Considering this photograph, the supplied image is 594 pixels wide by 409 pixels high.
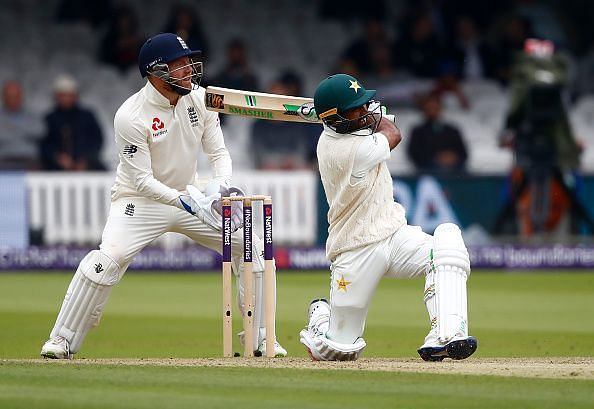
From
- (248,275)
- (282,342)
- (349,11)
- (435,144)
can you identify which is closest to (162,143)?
(248,275)

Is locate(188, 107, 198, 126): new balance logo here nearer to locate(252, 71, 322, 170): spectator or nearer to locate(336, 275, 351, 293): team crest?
locate(336, 275, 351, 293): team crest

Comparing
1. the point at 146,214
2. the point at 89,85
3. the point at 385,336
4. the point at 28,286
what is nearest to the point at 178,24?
the point at 89,85

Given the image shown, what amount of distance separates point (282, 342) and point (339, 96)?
268cm

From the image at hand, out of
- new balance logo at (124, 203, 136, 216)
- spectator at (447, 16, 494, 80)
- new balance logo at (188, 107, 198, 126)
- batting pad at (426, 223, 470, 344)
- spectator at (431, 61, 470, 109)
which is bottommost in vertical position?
batting pad at (426, 223, 470, 344)

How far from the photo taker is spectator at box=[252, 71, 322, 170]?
622 inches

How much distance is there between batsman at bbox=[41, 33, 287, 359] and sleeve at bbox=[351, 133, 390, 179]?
87cm

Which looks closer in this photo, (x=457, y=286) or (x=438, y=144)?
(x=457, y=286)

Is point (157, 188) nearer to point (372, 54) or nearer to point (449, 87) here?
point (372, 54)

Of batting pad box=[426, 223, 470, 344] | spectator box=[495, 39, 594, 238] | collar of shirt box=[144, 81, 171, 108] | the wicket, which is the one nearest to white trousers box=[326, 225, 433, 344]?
batting pad box=[426, 223, 470, 344]

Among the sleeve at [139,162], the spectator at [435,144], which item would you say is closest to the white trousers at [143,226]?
the sleeve at [139,162]

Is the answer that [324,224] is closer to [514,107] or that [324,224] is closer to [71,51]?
[514,107]

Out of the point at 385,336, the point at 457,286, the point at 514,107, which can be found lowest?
the point at 385,336

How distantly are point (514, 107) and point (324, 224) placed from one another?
235 cm

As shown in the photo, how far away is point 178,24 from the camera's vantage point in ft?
54.7
